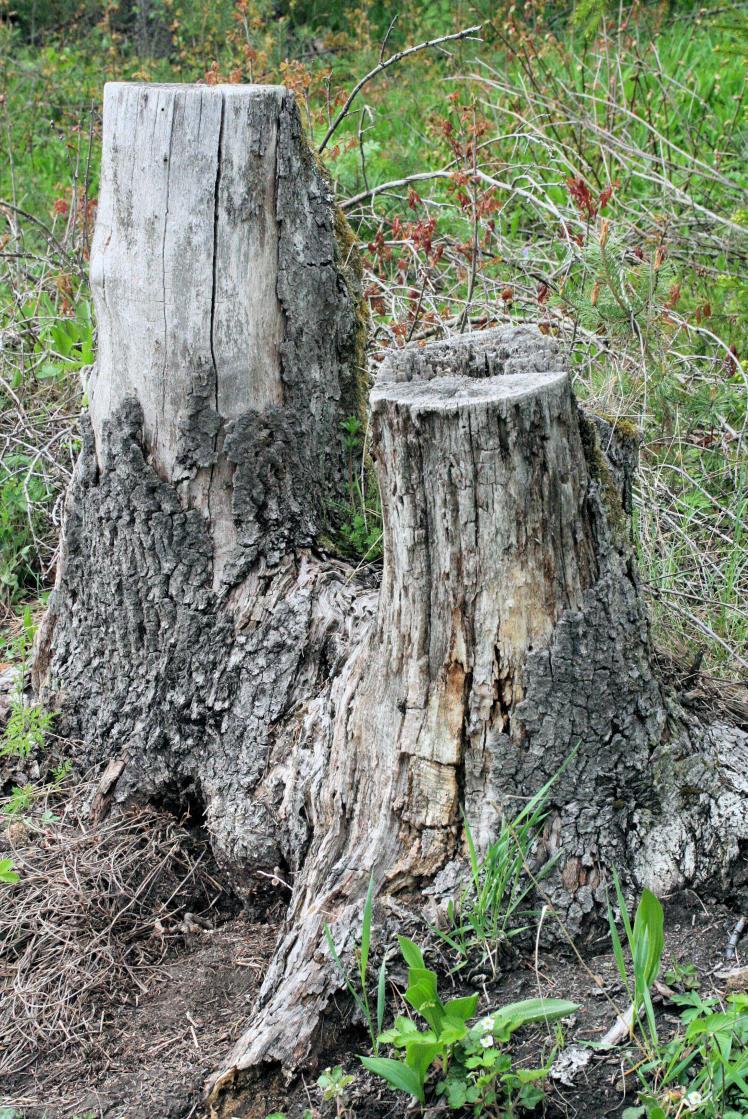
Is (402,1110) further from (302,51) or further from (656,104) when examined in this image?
(302,51)

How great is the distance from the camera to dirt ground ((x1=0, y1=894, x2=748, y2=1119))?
2088mm

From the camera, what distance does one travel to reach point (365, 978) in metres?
2.24

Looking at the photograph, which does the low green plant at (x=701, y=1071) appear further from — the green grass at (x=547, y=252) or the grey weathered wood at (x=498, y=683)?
the green grass at (x=547, y=252)

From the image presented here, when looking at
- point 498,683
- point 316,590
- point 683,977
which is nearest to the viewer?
point 683,977

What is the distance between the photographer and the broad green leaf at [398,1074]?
1.99 metres

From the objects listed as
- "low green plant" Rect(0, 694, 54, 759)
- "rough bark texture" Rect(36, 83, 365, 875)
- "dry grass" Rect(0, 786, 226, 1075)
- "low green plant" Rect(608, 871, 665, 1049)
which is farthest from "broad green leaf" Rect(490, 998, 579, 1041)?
"low green plant" Rect(0, 694, 54, 759)

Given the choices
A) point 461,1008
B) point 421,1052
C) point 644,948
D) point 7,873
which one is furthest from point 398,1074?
point 7,873

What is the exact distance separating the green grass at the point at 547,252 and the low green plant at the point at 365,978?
3.95ft

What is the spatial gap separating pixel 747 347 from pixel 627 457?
242cm

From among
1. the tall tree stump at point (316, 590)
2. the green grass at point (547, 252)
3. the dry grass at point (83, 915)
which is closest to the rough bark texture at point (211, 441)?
the tall tree stump at point (316, 590)

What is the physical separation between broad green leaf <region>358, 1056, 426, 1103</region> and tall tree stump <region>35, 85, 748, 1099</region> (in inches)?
9.8

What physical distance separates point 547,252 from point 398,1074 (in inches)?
175

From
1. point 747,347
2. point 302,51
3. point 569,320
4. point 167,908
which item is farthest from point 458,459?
point 302,51

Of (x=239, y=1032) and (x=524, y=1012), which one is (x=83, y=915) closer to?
(x=239, y=1032)
